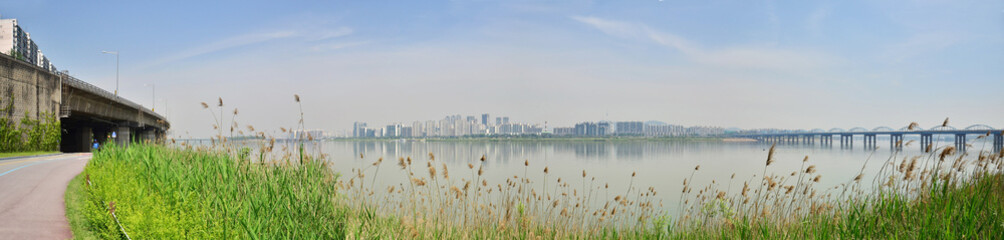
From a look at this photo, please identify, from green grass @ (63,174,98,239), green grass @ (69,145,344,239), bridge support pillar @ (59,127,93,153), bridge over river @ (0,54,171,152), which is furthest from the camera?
Result: bridge support pillar @ (59,127,93,153)

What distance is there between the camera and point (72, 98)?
4641 centimetres

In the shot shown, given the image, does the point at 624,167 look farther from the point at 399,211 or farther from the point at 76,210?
the point at 76,210

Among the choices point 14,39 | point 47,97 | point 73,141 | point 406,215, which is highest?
point 14,39

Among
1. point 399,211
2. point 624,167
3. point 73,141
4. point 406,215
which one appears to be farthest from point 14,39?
point 406,215

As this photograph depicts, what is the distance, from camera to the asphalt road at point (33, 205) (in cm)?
964

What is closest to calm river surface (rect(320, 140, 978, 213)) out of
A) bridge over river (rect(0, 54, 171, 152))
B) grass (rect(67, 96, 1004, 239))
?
grass (rect(67, 96, 1004, 239))

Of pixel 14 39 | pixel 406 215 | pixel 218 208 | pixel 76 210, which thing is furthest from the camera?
pixel 14 39

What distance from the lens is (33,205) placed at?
12477mm

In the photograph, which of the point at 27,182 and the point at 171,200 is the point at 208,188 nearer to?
the point at 171,200

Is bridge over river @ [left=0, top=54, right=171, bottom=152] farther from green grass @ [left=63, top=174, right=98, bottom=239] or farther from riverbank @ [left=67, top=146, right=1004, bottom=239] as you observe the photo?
riverbank @ [left=67, top=146, right=1004, bottom=239]

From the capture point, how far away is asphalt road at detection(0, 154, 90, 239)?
9.64 metres

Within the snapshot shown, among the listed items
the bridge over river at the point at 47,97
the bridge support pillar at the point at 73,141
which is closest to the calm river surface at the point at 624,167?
the bridge over river at the point at 47,97

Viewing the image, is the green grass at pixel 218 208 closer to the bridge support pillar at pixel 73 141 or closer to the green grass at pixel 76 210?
the green grass at pixel 76 210

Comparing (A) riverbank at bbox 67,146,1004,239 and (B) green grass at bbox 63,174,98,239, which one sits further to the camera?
(B) green grass at bbox 63,174,98,239
